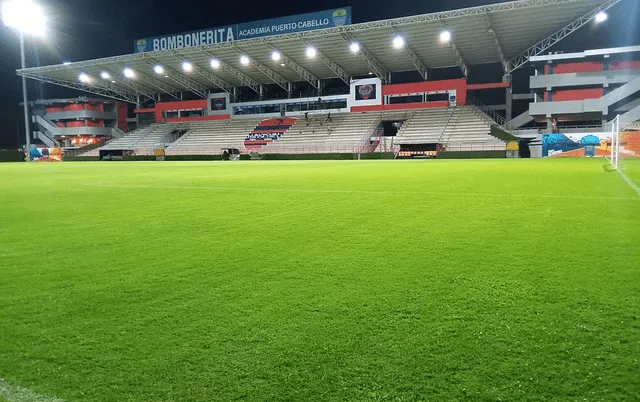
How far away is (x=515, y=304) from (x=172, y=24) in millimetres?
59528

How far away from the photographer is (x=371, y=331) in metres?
2.36

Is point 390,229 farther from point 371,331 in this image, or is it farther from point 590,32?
point 590,32

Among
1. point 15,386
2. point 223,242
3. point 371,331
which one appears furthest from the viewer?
point 223,242

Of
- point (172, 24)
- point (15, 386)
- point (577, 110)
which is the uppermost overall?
point (172, 24)

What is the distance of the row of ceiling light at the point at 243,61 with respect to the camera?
39.5m

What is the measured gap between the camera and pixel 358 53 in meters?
43.4

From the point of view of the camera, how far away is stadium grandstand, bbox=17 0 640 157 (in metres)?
38.6

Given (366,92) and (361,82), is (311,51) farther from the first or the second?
(366,92)

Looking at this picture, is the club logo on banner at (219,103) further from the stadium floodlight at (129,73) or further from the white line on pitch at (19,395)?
the white line on pitch at (19,395)

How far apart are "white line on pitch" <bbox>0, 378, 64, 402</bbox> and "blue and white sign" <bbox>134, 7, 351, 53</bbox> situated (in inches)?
1786

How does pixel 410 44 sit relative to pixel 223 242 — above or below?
above

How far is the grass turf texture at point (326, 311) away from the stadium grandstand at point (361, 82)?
1343 inches

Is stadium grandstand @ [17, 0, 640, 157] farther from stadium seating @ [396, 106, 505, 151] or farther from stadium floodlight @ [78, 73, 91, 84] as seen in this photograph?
stadium floodlight @ [78, 73, 91, 84]

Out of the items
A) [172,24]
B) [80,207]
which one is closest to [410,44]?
[172,24]
